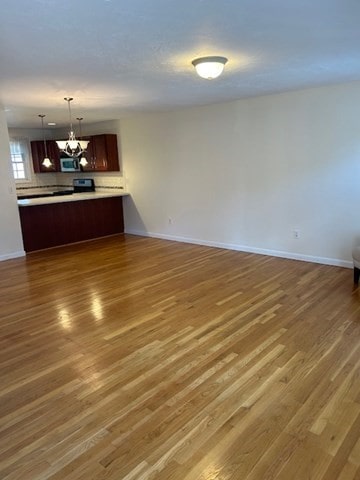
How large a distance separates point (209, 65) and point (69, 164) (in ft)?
19.8

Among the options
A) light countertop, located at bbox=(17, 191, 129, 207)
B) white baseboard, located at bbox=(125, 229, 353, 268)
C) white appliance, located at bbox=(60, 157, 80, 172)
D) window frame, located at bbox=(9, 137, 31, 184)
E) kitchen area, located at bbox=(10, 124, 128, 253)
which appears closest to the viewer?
white baseboard, located at bbox=(125, 229, 353, 268)

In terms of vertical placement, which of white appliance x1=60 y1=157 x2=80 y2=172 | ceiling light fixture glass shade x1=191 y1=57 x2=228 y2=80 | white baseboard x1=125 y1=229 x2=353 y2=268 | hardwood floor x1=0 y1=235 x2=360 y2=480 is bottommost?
hardwood floor x1=0 y1=235 x2=360 y2=480

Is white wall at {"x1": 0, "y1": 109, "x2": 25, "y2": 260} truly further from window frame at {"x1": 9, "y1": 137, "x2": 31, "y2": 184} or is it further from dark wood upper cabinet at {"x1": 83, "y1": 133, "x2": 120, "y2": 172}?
window frame at {"x1": 9, "y1": 137, "x2": 31, "y2": 184}

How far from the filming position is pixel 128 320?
3.48 metres

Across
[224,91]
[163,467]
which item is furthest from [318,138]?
[163,467]

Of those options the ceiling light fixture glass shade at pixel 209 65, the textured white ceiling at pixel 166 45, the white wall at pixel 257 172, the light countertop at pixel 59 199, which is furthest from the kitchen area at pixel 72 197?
the ceiling light fixture glass shade at pixel 209 65

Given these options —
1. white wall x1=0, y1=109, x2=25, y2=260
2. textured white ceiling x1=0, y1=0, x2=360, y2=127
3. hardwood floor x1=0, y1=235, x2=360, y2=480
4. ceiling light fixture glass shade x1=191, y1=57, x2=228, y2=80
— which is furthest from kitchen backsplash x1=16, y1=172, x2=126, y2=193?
ceiling light fixture glass shade x1=191, y1=57, x2=228, y2=80

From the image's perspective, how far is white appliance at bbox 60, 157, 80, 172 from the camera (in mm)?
8266

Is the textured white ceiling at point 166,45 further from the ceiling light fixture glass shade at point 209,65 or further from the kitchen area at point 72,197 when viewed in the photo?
the kitchen area at point 72,197

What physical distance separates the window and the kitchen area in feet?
0.39

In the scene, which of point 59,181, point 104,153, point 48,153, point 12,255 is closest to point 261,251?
point 104,153

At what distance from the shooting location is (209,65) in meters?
3.11

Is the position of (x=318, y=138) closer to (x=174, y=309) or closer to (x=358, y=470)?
(x=174, y=309)

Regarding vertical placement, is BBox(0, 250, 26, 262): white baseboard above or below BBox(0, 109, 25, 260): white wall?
below
